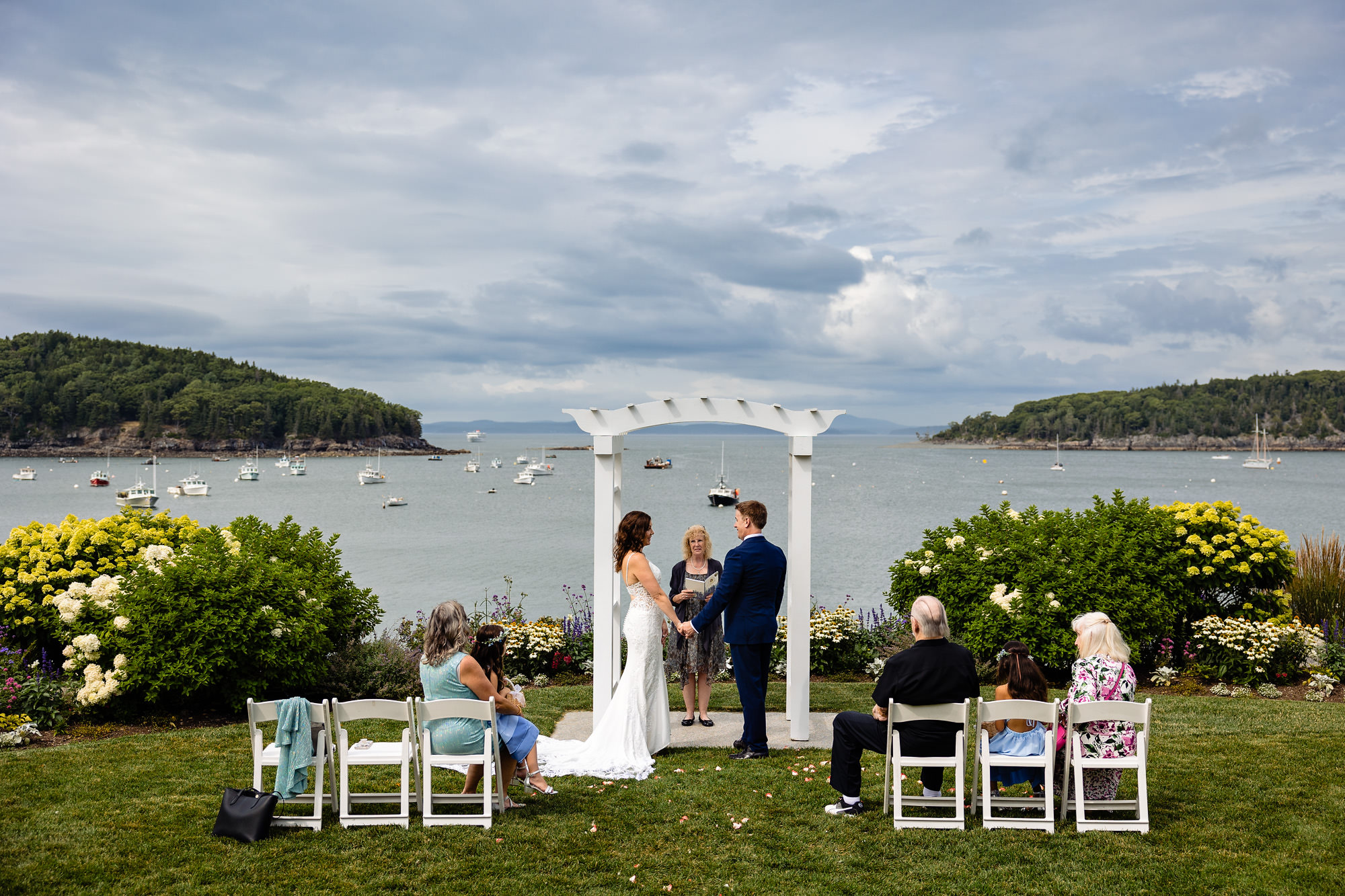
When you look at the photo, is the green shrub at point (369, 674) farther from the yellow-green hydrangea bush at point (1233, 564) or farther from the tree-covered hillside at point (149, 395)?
the tree-covered hillside at point (149, 395)

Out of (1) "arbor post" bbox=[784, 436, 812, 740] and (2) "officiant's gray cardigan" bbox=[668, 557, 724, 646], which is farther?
(2) "officiant's gray cardigan" bbox=[668, 557, 724, 646]

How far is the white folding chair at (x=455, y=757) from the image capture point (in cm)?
523

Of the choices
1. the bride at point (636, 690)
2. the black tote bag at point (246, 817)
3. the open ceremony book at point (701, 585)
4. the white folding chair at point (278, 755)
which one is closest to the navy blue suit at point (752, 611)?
the bride at point (636, 690)

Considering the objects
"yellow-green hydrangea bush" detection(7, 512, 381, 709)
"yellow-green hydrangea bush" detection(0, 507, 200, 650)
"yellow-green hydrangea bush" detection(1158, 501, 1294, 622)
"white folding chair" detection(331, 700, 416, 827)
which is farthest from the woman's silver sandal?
"yellow-green hydrangea bush" detection(1158, 501, 1294, 622)

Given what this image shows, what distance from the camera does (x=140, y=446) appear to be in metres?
128

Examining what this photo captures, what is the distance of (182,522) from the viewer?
1088 cm

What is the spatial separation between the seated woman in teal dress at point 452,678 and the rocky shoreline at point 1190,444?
576ft

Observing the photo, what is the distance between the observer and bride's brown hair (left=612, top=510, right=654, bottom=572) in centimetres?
699

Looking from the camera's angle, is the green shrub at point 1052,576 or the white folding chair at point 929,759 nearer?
the white folding chair at point 929,759

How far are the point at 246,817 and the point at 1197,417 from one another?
183 m

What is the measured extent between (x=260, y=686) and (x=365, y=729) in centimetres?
118

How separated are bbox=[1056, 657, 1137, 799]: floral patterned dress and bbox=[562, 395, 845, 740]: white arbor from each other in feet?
8.73

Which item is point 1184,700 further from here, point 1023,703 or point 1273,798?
point 1023,703

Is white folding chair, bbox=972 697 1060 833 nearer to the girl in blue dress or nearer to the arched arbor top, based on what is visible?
the girl in blue dress
